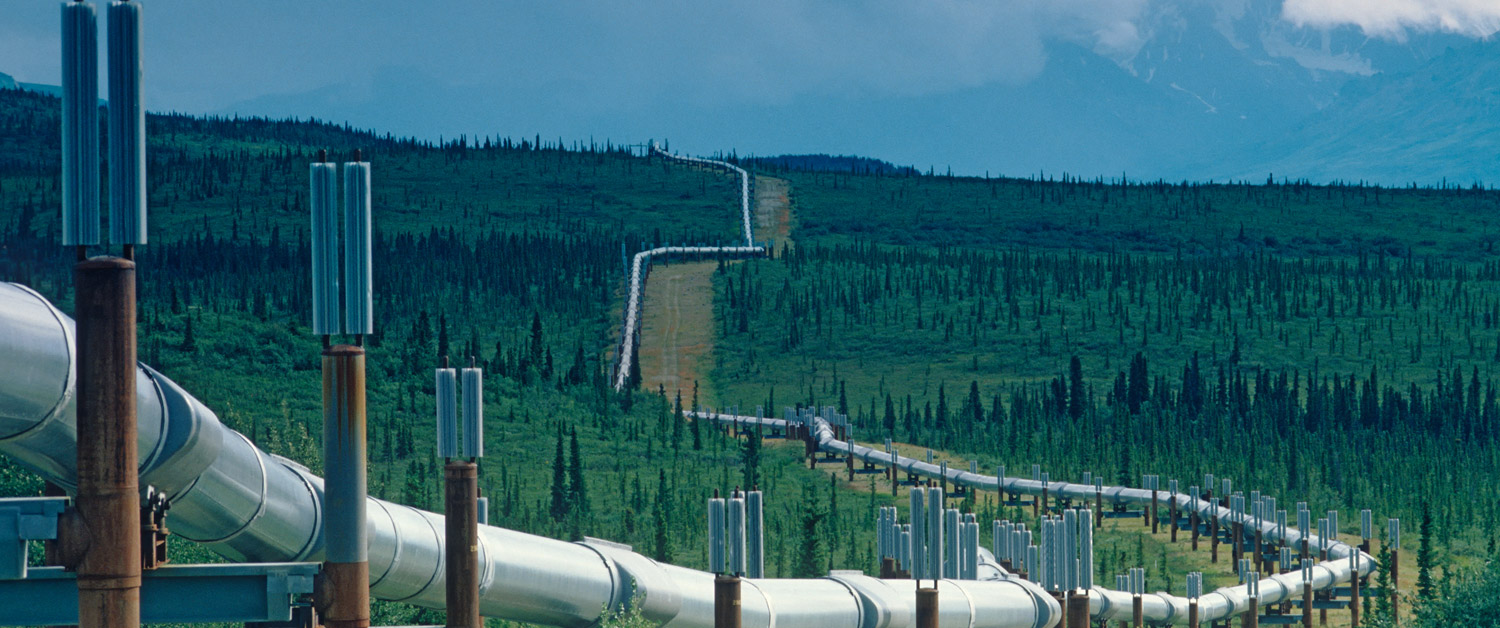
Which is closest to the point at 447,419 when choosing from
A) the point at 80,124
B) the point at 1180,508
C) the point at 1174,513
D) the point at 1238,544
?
the point at 80,124

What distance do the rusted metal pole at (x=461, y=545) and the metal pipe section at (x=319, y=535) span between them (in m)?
1.13

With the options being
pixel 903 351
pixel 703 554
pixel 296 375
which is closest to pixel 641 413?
pixel 296 375

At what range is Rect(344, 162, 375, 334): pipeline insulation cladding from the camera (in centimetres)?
1897

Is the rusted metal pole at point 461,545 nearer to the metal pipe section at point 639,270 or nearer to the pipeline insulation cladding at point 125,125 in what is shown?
the pipeline insulation cladding at point 125,125

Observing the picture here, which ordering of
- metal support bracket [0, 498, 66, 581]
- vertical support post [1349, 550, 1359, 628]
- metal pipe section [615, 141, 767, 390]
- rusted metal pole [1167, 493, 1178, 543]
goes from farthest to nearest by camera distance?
metal pipe section [615, 141, 767, 390] < rusted metal pole [1167, 493, 1178, 543] < vertical support post [1349, 550, 1359, 628] < metal support bracket [0, 498, 66, 581]

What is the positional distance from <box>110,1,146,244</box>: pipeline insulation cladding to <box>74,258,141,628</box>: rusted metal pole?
0.37m

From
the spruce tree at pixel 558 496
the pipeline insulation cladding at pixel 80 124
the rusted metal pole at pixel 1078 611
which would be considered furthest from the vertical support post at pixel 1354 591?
the pipeline insulation cladding at pixel 80 124

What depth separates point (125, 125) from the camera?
1766cm

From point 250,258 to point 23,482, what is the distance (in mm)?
105316

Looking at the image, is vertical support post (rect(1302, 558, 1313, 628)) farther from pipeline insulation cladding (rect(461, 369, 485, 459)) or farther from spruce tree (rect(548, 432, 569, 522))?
pipeline insulation cladding (rect(461, 369, 485, 459))

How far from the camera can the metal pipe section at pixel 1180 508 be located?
159 ft

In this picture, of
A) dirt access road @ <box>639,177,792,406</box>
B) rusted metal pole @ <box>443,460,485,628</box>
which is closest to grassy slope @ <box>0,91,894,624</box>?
dirt access road @ <box>639,177,792,406</box>

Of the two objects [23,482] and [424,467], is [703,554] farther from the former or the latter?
[23,482]

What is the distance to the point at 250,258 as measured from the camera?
144 metres
